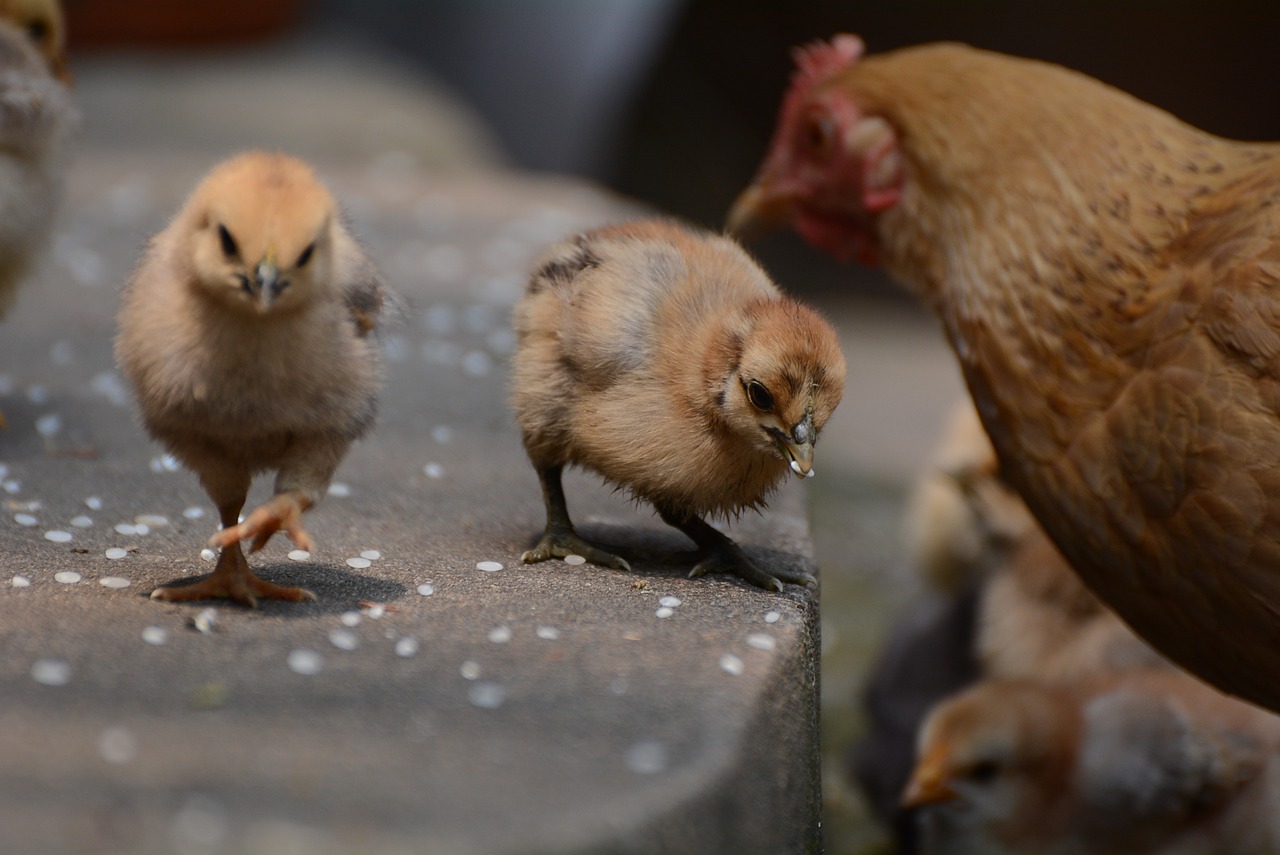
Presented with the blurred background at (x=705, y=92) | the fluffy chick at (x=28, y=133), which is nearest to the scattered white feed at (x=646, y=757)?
the fluffy chick at (x=28, y=133)

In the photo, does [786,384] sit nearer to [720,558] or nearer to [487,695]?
[720,558]

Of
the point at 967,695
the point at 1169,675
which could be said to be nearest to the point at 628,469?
the point at 967,695

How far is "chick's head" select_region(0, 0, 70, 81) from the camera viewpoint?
12.0 ft

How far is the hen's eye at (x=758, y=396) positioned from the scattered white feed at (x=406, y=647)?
67 centimetres

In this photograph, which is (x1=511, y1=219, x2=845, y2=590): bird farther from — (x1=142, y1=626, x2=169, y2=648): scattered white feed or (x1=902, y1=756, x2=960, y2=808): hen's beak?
(x1=902, y1=756, x2=960, y2=808): hen's beak

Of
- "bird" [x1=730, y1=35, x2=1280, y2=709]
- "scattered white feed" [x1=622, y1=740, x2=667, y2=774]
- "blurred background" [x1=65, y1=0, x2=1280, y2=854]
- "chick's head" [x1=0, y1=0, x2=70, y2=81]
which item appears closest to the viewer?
"scattered white feed" [x1=622, y1=740, x2=667, y2=774]

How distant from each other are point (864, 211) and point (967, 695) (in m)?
1.37

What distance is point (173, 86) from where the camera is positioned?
927 centimetres

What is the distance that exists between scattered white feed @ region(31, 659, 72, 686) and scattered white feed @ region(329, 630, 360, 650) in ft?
1.25

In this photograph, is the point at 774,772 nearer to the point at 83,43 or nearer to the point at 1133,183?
the point at 1133,183

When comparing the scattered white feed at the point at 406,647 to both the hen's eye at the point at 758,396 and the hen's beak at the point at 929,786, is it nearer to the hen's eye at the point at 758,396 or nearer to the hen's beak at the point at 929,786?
the hen's eye at the point at 758,396

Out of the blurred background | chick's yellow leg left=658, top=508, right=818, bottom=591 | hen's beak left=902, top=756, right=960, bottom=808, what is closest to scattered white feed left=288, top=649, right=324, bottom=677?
chick's yellow leg left=658, top=508, right=818, bottom=591

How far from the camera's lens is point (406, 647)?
213 centimetres

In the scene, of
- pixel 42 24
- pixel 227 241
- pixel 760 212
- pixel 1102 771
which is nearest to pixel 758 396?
pixel 227 241
